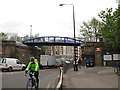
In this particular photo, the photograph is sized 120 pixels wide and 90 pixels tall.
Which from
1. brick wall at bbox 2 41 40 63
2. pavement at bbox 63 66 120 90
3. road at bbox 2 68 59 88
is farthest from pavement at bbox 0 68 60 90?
brick wall at bbox 2 41 40 63

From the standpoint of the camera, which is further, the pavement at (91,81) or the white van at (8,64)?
the white van at (8,64)

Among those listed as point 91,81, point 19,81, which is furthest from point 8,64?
point 91,81

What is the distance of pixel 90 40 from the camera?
35.3 m

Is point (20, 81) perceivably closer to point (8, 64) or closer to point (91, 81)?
point (91, 81)

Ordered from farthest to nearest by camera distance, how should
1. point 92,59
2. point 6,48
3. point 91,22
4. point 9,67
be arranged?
point 91,22 → point 92,59 → point 6,48 → point 9,67

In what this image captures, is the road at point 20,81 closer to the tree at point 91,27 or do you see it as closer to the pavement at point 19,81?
the pavement at point 19,81

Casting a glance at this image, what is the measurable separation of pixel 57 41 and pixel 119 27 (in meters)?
20.6

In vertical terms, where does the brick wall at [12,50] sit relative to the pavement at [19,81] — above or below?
above

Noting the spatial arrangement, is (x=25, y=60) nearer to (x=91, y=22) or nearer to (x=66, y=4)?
(x=66, y=4)

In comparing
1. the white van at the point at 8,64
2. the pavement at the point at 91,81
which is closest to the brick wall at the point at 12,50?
the white van at the point at 8,64

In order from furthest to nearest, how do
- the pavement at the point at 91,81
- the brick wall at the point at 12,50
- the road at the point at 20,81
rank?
the brick wall at the point at 12,50 → the road at the point at 20,81 → the pavement at the point at 91,81

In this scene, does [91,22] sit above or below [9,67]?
above

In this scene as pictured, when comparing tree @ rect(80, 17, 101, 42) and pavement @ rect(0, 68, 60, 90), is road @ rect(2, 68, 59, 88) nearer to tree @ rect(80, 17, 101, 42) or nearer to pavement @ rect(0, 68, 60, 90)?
pavement @ rect(0, 68, 60, 90)

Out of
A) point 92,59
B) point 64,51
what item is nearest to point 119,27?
point 92,59
